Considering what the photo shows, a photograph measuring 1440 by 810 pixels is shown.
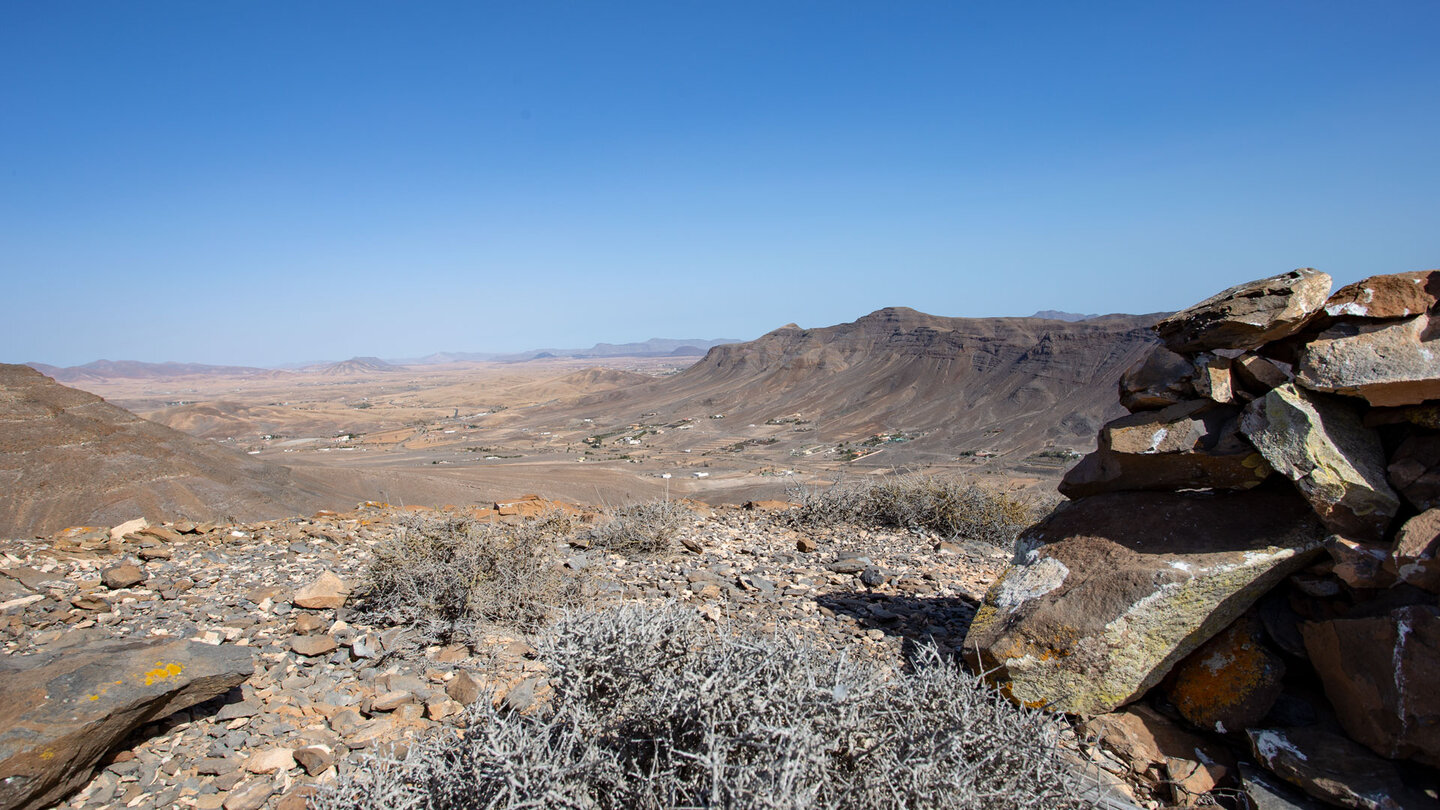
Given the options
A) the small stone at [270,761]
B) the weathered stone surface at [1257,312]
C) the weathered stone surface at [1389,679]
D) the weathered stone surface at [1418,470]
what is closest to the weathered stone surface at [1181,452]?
the weathered stone surface at [1257,312]

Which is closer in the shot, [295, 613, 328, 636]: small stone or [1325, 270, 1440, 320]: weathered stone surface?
[1325, 270, 1440, 320]: weathered stone surface

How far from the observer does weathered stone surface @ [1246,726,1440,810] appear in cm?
267

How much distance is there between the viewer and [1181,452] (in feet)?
12.9

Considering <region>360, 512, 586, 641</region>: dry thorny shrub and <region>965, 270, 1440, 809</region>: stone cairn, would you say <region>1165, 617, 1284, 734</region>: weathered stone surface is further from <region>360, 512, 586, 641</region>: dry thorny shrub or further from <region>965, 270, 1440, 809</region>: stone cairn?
<region>360, 512, 586, 641</region>: dry thorny shrub

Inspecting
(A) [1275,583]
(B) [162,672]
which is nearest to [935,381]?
(A) [1275,583]

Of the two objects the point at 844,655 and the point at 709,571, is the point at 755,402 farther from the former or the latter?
the point at 844,655

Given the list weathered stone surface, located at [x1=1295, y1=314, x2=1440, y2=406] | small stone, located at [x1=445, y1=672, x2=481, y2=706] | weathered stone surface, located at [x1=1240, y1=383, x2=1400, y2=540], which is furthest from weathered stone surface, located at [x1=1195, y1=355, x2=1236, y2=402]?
small stone, located at [x1=445, y1=672, x2=481, y2=706]

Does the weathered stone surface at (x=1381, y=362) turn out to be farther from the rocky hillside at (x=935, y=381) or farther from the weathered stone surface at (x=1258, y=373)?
the rocky hillside at (x=935, y=381)

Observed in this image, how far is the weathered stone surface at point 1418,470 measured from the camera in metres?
3.12

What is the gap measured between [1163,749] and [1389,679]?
3.25 feet

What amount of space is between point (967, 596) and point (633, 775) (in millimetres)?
4216

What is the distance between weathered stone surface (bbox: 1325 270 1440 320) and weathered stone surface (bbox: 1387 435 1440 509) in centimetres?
67

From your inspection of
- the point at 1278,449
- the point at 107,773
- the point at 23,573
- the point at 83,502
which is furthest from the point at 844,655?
the point at 83,502

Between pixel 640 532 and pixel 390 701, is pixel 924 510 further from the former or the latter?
pixel 390 701
